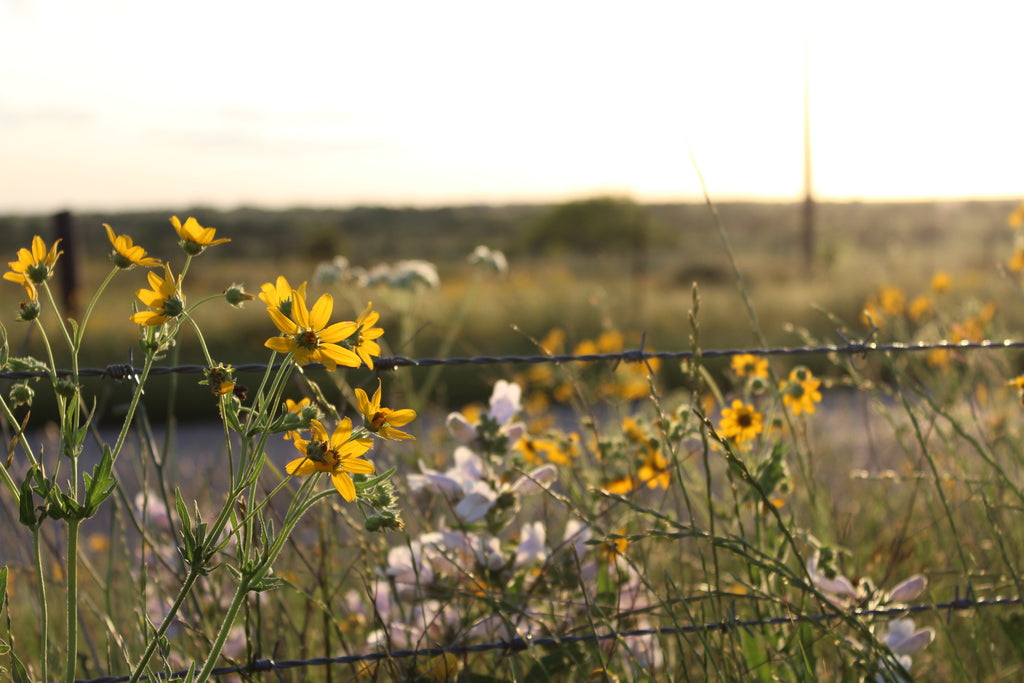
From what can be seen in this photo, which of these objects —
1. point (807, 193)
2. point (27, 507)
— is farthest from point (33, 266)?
point (807, 193)

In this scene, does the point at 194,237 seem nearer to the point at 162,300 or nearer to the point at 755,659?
the point at 162,300

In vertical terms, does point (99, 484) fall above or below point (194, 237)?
below

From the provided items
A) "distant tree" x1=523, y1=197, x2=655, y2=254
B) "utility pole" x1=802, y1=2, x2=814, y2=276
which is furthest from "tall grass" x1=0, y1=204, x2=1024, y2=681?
"distant tree" x1=523, y1=197, x2=655, y2=254

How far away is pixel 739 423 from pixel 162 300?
1.04m

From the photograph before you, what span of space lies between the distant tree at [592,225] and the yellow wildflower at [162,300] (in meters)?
27.3

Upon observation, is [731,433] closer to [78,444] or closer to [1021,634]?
[1021,634]

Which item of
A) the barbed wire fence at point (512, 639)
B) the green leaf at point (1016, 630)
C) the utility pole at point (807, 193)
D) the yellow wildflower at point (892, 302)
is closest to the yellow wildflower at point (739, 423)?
the barbed wire fence at point (512, 639)

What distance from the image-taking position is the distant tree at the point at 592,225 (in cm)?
2902

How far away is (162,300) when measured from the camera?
91 centimetres

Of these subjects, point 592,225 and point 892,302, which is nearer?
point 892,302

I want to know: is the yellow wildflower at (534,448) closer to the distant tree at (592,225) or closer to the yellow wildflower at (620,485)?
the yellow wildflower at (620,485)

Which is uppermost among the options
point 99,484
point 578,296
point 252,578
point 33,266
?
point 33,266

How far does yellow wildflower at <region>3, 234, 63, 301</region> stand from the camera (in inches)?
38.4

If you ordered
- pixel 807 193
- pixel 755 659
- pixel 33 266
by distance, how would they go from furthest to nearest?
pixel 807 193 → pixel 755 659 → pixel 33 266
